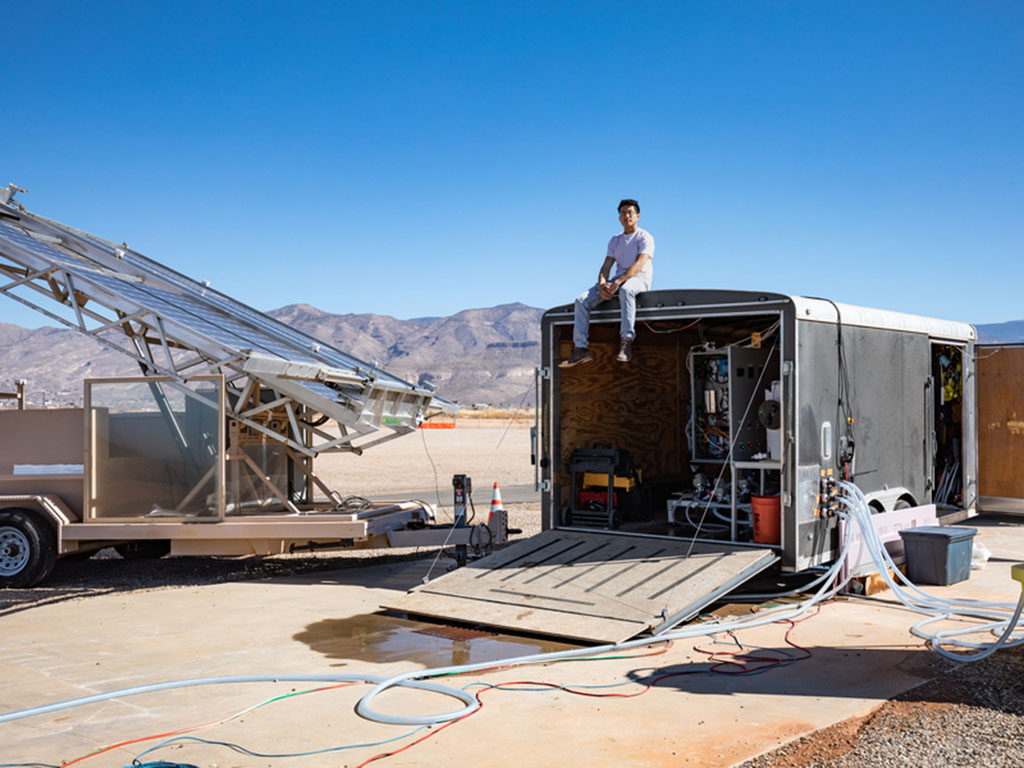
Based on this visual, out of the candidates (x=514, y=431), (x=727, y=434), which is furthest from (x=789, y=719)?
(x=514, y=431)

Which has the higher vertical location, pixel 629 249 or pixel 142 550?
pixel 629 249

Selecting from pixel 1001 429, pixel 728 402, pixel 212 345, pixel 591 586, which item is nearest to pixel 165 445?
pixel 212 345

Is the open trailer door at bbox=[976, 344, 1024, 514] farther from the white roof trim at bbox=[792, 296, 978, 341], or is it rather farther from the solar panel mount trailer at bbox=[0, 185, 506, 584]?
the solar panel mount trailer at bbox=[0, 185, 506, 584]

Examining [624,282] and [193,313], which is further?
[193,313]

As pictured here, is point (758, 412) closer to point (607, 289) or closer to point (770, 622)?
point (607, 289)

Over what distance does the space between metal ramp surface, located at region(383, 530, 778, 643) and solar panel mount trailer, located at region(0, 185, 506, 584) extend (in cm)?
156

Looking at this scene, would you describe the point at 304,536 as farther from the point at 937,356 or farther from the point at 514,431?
the point at 514,431

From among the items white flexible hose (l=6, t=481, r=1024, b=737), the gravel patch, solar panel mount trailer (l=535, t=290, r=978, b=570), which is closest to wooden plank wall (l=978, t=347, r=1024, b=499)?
solar panel mount trailer (l=535, t=290, r=978, b=570)

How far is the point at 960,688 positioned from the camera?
6605 mm

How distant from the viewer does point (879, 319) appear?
36.1ft

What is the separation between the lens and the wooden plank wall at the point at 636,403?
38.7ft

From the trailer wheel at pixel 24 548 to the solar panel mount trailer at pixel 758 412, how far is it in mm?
5483

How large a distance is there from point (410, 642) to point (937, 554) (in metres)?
5.64

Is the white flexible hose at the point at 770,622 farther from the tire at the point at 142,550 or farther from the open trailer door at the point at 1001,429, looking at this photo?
the tire at the point at 142,550
